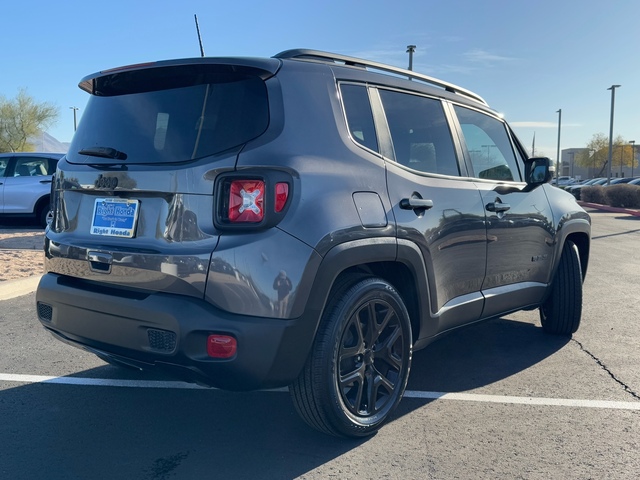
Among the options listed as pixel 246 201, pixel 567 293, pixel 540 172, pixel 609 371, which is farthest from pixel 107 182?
pixel 567 293

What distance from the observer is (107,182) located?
3.02 meters

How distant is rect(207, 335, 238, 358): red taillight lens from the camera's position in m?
2.63

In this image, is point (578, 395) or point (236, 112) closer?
point (236, 112)

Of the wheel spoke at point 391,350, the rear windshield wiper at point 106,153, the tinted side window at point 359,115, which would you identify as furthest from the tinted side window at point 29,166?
the wheel spoke at point 391,350

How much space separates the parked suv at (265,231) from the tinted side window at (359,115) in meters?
0.01

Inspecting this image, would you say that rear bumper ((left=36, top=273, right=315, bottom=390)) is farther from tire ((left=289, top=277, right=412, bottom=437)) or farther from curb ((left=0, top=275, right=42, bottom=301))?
curb ((left=0, top=275, right=42, bottom=301))

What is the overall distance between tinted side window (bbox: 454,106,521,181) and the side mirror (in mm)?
104

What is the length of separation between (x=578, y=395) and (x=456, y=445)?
121 cm

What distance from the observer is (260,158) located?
2.71m

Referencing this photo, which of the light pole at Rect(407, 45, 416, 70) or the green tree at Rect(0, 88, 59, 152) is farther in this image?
the green tree at Rect(0, 88, 59, 152)

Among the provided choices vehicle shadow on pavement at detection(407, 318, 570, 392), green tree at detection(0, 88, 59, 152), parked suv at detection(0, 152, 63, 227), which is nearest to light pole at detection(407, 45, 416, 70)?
parked suv at detection(0, 152, 63, 227)

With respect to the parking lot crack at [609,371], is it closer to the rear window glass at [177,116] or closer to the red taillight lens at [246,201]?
the red taillight lens at [246,201]

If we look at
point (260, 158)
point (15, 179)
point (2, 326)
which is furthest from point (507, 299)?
point (15, 179)

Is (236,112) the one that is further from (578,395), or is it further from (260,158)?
(578,395)
